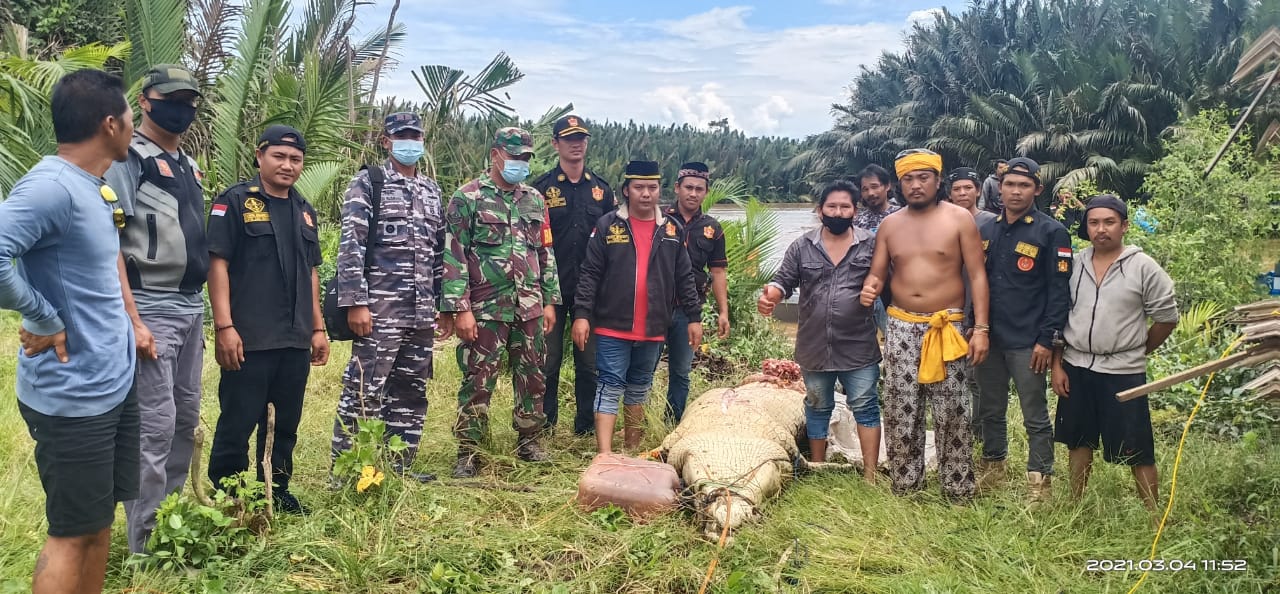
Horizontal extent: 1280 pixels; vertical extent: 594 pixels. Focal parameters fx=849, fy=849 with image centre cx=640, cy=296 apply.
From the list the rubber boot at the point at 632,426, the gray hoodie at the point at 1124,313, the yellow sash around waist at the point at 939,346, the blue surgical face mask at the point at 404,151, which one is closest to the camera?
the gray hoodie at the point at 1124,313

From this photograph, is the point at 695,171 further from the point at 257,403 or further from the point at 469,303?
the point at 257,403

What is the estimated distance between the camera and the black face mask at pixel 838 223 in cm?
441

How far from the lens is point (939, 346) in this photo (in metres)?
3.95

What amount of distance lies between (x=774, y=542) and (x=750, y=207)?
17.2 feet

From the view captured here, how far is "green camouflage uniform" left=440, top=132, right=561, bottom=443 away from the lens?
4.44 meters

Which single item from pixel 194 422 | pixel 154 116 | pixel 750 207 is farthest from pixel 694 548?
pixel 750 207

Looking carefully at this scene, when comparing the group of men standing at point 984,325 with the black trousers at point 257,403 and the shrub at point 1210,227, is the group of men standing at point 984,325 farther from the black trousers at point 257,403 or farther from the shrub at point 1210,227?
the shrub at point 1210,227

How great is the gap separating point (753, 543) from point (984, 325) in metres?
1.53

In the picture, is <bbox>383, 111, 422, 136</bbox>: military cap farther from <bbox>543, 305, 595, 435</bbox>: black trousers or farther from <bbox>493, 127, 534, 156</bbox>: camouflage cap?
<bbox>543, 305, 595, 435</bbox>: black trousers

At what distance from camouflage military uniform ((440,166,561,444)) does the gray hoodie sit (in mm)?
2662

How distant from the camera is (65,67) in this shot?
6.32 meters

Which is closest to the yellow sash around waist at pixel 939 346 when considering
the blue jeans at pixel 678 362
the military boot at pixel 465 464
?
the blue jeans at pixel 678 362

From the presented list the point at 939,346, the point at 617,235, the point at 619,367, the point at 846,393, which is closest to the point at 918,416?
the point at 939,346

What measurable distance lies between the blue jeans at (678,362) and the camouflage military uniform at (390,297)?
5.24 ft
